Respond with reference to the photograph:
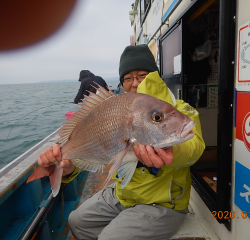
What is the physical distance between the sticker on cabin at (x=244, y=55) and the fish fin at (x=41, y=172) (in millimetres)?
1756

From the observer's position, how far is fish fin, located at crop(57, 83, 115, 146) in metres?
1.57

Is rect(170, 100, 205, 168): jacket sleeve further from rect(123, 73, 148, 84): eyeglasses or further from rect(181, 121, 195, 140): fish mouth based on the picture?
rect(123, 73, 148, 84): eyeglasses

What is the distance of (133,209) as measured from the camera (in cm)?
191

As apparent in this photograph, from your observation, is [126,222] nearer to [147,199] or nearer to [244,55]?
[147,199]

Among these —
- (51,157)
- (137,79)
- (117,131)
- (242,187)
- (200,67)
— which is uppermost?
(200,67)

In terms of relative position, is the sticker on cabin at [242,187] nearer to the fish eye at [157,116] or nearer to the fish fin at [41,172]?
the fish eye at [157,116]

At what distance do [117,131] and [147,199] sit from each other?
89 centimetres

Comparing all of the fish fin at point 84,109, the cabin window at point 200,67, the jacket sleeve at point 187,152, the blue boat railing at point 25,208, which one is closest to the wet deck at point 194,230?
the cabin window at point 200,67

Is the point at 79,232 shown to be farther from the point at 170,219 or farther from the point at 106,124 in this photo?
the point at 106,124

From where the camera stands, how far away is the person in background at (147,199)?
1.69m

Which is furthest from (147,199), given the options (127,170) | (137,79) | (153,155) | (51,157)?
(137,79)

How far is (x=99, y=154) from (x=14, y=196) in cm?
179

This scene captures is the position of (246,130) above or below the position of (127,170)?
above

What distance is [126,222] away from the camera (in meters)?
1.80
